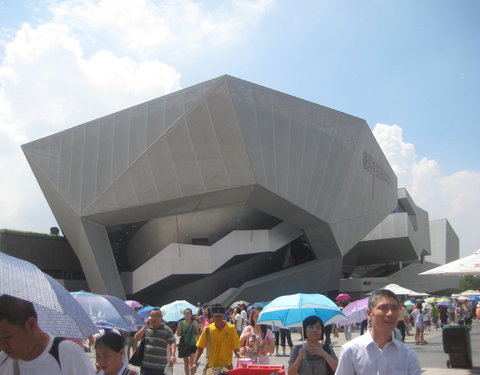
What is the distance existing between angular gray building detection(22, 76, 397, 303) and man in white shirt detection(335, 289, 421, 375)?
20851 mm

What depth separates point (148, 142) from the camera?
25.3 m

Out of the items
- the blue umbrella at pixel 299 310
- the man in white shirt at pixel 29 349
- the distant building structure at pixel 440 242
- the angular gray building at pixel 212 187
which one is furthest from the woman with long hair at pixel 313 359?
the distant building structure at pixel 440 242

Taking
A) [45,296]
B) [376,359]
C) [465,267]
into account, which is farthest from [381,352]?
[465,267]

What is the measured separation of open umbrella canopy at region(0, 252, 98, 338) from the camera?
130 inches

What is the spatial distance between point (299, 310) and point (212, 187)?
1804 centimetres

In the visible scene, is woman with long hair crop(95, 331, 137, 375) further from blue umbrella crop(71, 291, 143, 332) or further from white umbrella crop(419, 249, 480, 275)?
white umbrella crop(419, 249, 480, 275)

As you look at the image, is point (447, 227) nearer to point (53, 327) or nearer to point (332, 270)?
point (332, 270)

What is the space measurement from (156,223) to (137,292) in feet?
14.0

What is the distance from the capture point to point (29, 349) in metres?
2.90

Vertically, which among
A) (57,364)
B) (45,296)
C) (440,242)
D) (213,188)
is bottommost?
(57,364)

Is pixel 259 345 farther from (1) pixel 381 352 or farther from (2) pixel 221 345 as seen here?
(1) pixel 381 352

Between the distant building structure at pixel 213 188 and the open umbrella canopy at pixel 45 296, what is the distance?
2036 cm

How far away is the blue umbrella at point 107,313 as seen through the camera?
286 inches

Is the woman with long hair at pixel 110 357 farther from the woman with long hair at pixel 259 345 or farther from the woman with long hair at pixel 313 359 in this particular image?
the woman with long hair at pixel 259 345
